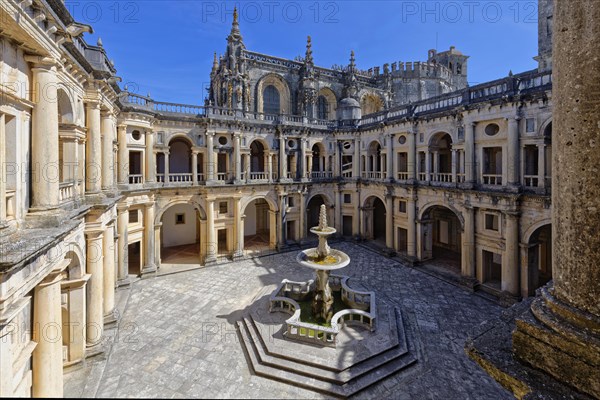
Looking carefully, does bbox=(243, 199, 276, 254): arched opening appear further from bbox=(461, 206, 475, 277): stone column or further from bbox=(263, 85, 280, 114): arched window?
bbox=(461, 206, 475, 277): stone column

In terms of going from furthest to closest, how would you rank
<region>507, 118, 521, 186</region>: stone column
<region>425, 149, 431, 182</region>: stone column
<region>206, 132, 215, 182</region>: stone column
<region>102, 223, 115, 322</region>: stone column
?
<region>206, 132, 215, 182</region>: stone column → <region>425, 149, 431, 182</region>: stone column → <region>507, 118, 521, 186</region>: stone column → <region>102, 223, 115, 322</region>: stone column

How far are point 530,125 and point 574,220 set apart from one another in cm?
1688

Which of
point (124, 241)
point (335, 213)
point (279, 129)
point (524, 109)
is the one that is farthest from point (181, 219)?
point (524, 109)

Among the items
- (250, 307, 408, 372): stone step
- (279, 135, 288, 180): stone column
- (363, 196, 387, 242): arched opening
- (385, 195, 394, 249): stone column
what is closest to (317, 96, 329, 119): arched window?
(279, 135, 288, 180): stone column

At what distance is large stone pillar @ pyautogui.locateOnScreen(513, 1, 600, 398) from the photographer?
2752mm

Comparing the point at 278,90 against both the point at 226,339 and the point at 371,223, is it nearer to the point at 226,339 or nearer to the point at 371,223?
the point at 371,223

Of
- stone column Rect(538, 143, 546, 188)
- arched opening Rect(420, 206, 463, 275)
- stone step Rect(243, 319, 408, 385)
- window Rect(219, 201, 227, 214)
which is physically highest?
stone column Rect(538, 143, 546, 188)

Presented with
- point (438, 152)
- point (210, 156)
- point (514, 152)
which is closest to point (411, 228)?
point (438, 152)

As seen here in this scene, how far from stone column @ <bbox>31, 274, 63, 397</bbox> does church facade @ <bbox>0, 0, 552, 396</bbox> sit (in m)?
0.04

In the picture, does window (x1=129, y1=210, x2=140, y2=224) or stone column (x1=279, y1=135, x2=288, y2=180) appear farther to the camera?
stone column (x1=279, y1=135, x2=288, y2=180)

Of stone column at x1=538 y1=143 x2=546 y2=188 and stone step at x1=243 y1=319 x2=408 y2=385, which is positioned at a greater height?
stone column at x1=538 y1=143 x2=546 y2=188

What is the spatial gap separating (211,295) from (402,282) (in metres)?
12.1

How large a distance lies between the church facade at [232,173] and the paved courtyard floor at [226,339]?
1.56 meters

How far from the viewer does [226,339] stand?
13891mm
